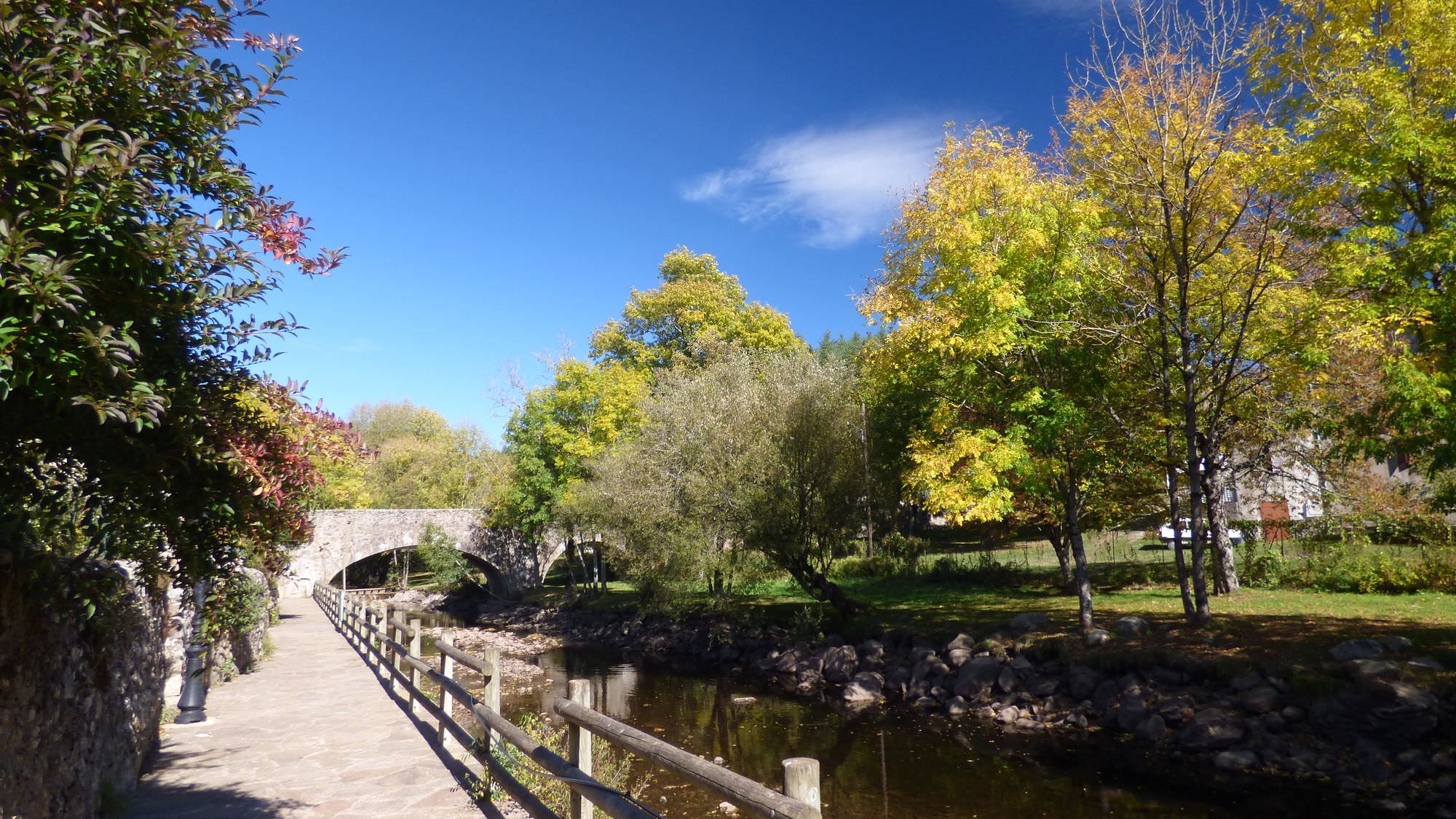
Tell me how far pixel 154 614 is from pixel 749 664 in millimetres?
15516

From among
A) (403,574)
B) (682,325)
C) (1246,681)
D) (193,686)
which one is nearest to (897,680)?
(1246,681)

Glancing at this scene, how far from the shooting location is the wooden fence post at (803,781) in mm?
3539

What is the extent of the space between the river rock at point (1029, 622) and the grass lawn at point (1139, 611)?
277mm

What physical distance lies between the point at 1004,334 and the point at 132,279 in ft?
46.2

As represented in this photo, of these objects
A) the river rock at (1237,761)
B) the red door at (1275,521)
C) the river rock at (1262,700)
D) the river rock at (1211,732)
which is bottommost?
the river rock at (1237,761)

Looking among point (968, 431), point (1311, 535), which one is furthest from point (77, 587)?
point (1311, 535)

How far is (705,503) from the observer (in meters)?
21.7

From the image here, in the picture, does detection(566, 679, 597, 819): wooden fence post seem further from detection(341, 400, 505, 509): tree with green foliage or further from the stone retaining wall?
detection(341, 400, 505, 509): tree with green foliage

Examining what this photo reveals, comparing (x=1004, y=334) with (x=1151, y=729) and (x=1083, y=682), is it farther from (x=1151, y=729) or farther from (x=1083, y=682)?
(x=1151, y=729)

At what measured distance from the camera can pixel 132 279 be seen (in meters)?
3.30

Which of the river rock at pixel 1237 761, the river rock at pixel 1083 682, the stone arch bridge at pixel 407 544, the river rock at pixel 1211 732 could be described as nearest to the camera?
the river rock at pixel 1237 761

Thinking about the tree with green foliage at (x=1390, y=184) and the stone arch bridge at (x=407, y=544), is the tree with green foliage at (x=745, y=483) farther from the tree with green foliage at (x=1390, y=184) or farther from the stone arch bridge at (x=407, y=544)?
the stone arch bridge at (x=407, y=544)

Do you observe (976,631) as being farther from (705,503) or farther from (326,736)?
(326,736)

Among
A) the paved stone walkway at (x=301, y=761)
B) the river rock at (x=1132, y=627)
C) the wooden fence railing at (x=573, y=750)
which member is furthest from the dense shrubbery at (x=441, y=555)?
the river rock at (x=1132, y=627)
